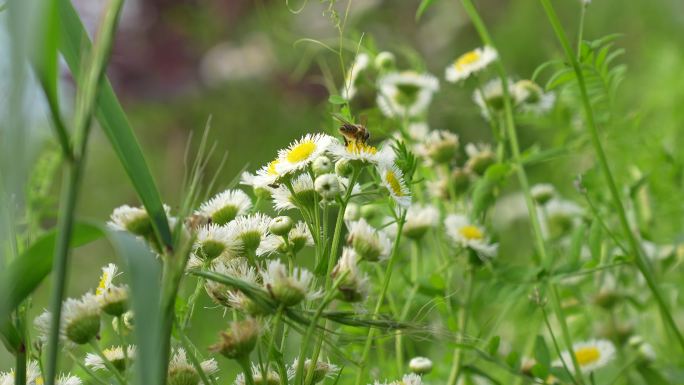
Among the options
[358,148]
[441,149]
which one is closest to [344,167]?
[358,148]

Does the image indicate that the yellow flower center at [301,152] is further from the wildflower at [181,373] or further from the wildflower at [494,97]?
the wildflower at [494,97]

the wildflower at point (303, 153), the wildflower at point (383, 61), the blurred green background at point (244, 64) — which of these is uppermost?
the blurred green background at point (244, 64)

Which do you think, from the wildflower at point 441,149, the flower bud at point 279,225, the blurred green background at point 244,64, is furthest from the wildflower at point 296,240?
the blurred green background at point 244,64

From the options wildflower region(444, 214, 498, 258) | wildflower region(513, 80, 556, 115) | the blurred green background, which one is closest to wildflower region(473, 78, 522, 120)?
wildflower region(513, 80, 556, 115)

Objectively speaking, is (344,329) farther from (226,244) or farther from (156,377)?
(156,377)

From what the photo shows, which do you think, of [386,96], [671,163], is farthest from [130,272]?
[671,163]

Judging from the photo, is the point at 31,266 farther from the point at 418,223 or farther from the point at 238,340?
the point at 418,223

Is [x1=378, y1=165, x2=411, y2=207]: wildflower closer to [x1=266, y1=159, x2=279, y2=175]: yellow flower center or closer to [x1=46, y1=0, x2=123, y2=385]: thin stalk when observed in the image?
[x1=266, y1=159, x2=279, y2=175]: yellow flower center
